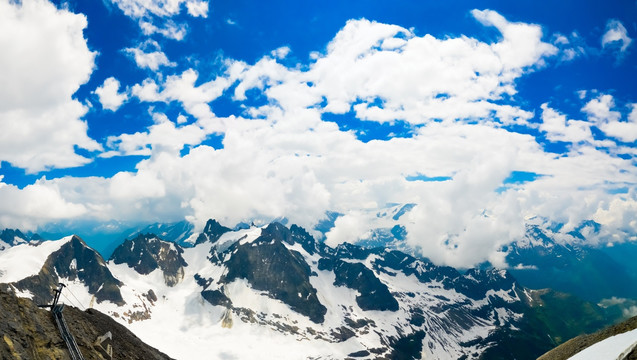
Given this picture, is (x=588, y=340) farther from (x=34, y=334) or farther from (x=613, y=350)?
(x=34, y=334)

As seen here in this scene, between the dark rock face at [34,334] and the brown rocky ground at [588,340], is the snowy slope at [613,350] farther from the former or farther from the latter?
the dark rock face at [34,334]

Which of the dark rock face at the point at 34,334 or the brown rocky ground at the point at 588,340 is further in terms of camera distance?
the brown rocky ground at the point at 588,340

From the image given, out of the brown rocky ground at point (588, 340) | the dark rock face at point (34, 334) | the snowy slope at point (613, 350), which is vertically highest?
the dark rock face at point (34, 334)

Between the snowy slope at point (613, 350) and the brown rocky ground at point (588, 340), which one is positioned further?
the brown rocky ground at point (588, 340)

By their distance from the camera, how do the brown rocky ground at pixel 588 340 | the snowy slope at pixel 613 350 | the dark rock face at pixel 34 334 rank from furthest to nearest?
the brown rocky ground at pixel 588 340 → the dark rock face at pixel 34 334 → the snowy slope at pixel 613 350

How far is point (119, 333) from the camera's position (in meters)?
59.0

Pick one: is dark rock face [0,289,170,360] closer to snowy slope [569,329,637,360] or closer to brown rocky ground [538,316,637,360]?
snowy slope [569,329,637,360]

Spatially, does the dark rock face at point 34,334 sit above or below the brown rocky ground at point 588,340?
above

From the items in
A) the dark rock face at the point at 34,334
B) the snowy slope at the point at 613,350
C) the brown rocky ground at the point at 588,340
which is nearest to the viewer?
the snowy slope at the point at 613,350

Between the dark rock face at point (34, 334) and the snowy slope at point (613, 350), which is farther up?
the dark rock face at point (34, 334)

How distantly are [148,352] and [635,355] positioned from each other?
6652 centimetres

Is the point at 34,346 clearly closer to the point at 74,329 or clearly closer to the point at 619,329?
the point at 74,329

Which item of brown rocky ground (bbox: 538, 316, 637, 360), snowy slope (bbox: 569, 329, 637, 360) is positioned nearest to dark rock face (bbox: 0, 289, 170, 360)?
snowy slope (bbox: 569, 329, 637, 360)

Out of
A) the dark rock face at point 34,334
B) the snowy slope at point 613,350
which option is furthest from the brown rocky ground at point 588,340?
the dark rock face at point 34,334
